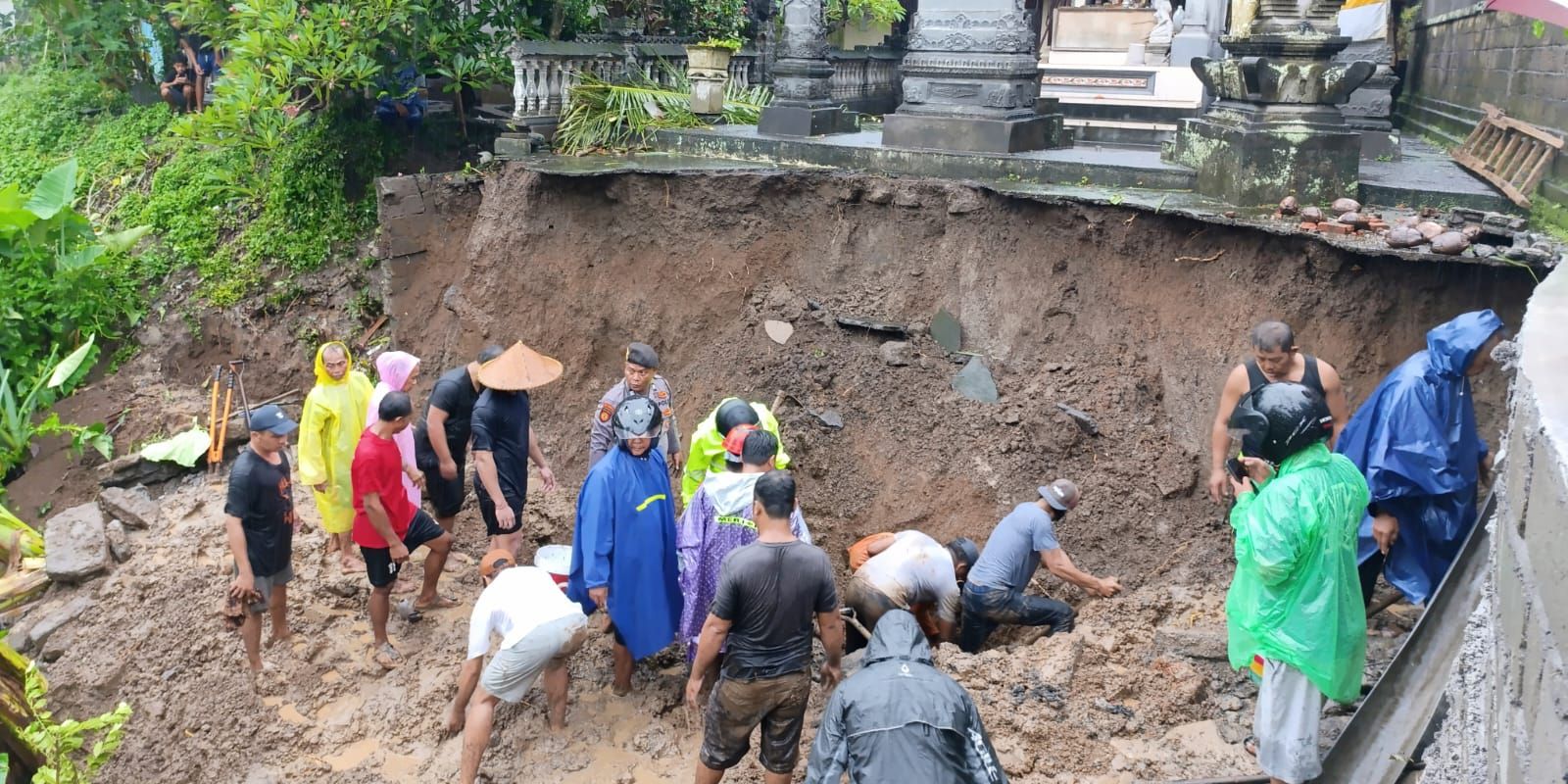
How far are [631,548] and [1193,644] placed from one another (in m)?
2.67

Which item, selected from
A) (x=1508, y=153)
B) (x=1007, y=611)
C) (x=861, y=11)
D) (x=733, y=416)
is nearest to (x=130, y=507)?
(x=733, y=416)

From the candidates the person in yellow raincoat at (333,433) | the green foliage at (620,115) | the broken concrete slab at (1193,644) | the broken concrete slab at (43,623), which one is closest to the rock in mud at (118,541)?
the broken concrete slab at (43,623)

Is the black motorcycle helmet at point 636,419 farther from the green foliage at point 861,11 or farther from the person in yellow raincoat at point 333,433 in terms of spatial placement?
the green foliage at point 861,11

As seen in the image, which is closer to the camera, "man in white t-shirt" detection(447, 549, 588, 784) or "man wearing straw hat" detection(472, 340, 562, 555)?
"man in white t-shirt" detection(447, 549, 588, 784)

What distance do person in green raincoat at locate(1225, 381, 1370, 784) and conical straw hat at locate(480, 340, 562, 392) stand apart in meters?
3.66

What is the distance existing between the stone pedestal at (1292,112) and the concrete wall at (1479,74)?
4.44 ft

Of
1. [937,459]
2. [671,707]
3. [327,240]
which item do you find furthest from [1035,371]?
[327,240]

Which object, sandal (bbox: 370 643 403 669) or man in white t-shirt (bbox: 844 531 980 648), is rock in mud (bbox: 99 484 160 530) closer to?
sandal (bbox: 370 643 403 669)

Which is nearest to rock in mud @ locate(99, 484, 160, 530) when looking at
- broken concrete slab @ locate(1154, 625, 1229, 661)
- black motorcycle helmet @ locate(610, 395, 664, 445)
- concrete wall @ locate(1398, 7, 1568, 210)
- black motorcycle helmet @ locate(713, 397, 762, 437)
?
black motorcycle helmet @ locate(610, 395, 664, 445)

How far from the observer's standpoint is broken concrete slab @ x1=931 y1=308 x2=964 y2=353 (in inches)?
317

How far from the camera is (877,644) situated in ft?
11.2

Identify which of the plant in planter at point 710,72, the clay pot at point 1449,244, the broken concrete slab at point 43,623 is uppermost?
the plant in planter at point 710,72

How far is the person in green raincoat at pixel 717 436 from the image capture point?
5.30 meters

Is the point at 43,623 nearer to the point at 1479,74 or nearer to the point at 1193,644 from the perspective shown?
the point at 1193,644
